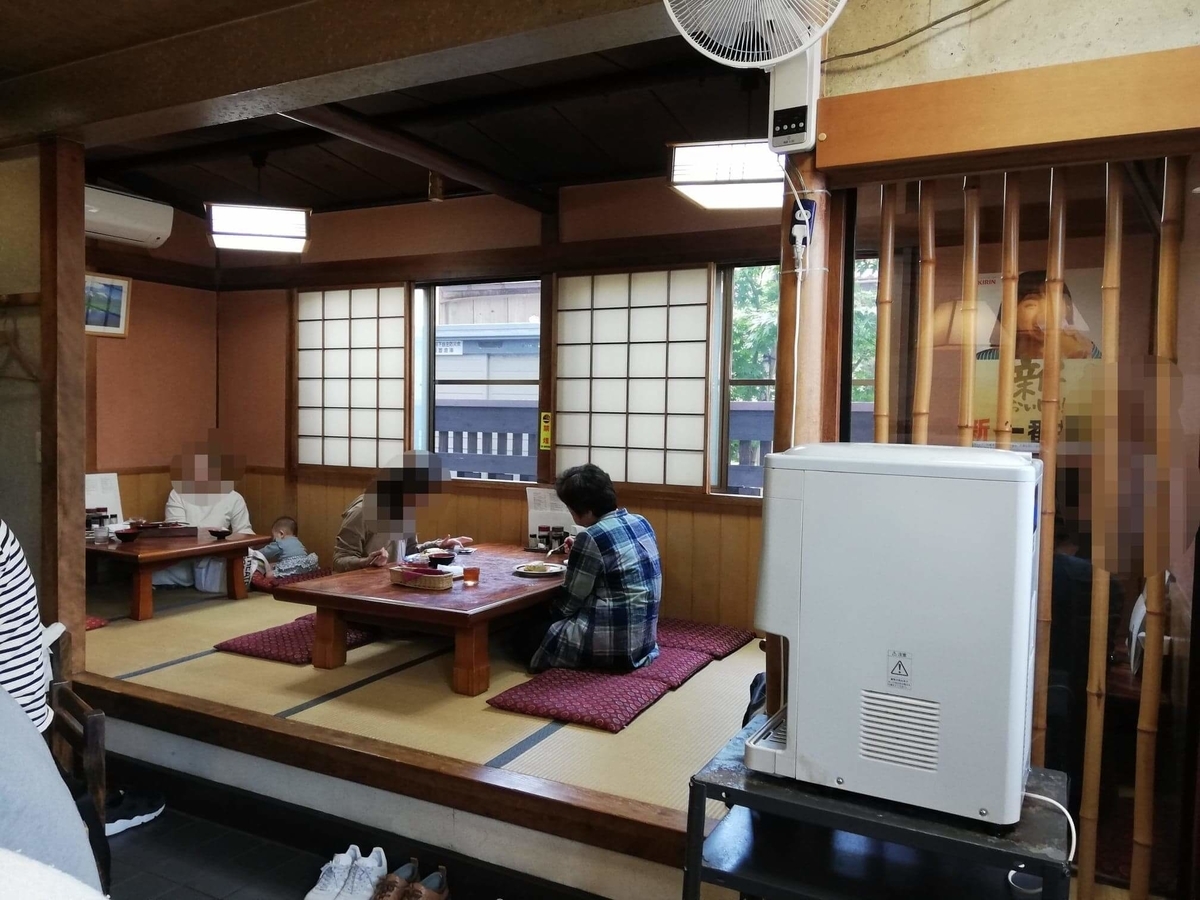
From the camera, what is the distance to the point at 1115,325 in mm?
1677

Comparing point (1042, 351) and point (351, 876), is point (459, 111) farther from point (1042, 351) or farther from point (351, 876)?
point (351, 876)

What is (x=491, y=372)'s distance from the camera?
9328mm

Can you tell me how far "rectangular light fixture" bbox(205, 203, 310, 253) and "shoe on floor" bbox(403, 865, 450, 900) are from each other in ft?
12.5

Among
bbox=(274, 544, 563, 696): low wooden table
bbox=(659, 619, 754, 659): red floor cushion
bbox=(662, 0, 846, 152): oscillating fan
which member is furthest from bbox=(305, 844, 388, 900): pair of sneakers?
bbox=(662, 0, 846, 152): oscillating fan

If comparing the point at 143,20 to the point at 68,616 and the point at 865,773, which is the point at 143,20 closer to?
the point at 68,616

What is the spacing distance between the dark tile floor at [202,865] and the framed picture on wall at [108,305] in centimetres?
423

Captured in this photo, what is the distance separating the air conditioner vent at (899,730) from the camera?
1.24 meters

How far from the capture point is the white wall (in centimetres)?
158

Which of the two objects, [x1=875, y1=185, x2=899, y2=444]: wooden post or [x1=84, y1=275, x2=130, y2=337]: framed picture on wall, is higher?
[x1=84, y1=275, x2=130, y2=337]: framed picture on wall

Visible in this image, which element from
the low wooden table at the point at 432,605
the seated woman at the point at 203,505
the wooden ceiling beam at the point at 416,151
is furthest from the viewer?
the seated woman at the point at 203,505

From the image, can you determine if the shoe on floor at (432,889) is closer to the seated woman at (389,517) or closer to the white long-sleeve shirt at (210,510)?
the seated woman at (389,517)

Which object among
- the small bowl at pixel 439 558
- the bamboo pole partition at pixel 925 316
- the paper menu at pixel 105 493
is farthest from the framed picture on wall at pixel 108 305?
the bamboo pole partition at pixel 925 316

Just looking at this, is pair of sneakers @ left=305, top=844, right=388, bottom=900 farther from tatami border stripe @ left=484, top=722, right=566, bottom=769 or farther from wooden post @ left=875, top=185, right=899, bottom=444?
wooden post @ left=875, top=185, right=899, bottom=444

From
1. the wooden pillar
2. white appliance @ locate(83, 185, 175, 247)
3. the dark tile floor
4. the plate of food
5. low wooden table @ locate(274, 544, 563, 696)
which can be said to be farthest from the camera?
white appliance @ locate(83, 185, 175, 247)
